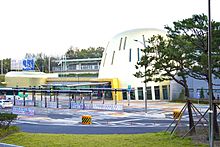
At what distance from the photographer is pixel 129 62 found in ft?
243

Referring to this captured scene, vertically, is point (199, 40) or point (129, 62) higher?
point (129, 62)

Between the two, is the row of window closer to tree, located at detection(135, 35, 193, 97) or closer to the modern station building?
the modern station building

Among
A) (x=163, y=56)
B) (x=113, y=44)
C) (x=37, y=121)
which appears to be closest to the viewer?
(x=163, y=56)

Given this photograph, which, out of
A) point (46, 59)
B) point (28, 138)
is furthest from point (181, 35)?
point (46, 59)

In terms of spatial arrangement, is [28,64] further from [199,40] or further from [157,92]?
[199,40]

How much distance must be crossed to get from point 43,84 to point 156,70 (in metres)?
75.4

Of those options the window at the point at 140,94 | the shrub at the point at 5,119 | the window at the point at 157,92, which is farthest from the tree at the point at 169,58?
the window at the point at 140,94

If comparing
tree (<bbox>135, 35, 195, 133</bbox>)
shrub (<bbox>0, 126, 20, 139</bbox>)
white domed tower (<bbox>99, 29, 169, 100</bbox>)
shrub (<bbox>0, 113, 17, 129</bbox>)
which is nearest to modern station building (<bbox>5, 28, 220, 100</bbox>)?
white domed tower (<bbox>99, 29, 169, 100</bbox>)

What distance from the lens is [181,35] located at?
60.0 ft

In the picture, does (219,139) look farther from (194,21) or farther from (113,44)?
(113,44)

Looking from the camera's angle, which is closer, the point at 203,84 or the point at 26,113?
the point at 26,113

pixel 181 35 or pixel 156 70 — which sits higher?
pixel 181 35

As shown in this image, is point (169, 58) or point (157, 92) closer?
point (169, 58)

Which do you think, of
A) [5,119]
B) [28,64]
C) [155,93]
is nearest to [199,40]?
[5,119]
